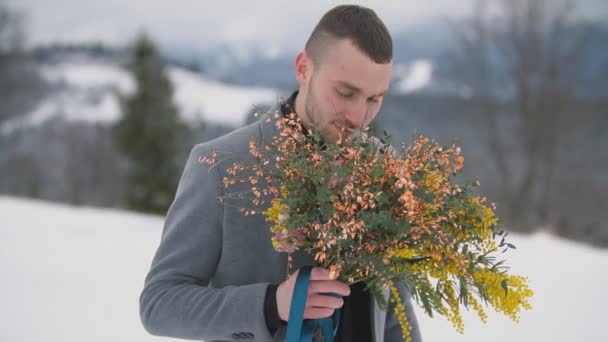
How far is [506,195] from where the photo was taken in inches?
394

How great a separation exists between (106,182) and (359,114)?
14.8m

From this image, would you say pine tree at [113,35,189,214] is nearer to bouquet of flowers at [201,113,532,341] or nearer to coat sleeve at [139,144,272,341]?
coat sleeve at [139,144,272,341]

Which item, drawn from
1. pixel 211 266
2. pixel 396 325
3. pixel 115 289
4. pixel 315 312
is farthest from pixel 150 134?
pixel 315 312

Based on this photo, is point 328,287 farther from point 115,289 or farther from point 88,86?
point 88,86

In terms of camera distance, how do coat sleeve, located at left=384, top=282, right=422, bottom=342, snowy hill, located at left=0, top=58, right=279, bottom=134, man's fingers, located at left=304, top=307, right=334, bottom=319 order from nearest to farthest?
man's fingers, located at left=304, top=307, right=334, bottom=319, coat sleeve, located at left=384, top=282, right=422, bottom=342, snowy hill, located at left=0, top=58, right=279, bottom=134

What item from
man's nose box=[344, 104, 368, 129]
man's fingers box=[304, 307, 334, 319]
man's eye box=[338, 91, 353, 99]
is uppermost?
man's eye box=[338, 91, 353, 99]

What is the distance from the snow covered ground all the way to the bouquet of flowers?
2267 mm

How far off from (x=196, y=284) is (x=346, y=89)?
509mm

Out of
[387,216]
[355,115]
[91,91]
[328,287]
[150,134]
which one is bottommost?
[328,287]

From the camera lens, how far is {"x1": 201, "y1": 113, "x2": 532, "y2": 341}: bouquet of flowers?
89 centimetres

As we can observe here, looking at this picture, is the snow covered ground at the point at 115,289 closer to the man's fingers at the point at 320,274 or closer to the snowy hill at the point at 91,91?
the man's fingers at the point at 320,274

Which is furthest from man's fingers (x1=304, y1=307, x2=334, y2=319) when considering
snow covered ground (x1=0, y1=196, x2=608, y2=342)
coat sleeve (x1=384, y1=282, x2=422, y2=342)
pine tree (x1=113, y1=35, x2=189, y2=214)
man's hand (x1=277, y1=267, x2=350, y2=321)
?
pine tree (x1=113, y1=35, x2=189, y2=214)

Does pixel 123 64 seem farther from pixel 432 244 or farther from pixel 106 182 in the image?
pixel 432 244

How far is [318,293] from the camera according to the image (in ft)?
3.24
